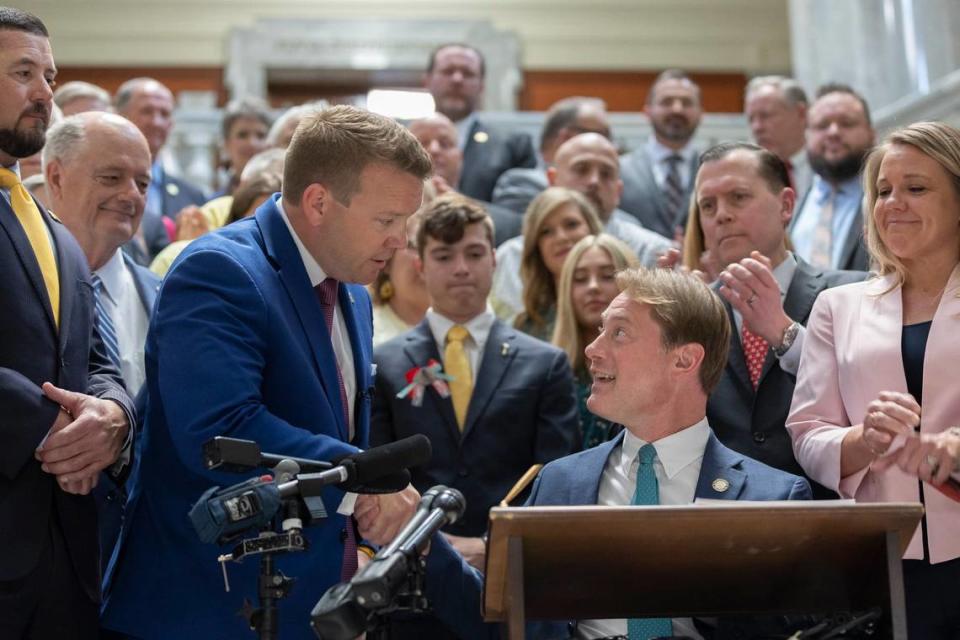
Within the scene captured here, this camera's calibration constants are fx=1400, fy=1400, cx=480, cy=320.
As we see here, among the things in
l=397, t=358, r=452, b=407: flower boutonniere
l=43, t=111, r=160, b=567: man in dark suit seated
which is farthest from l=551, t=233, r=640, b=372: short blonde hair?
l=43, t=111, r=160, b=567: man in dark suit seated

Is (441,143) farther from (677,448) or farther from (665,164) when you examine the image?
(677,448)

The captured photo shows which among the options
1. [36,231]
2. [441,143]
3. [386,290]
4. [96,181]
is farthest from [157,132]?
[36,231]

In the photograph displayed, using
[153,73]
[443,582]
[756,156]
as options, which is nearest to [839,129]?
[756,156]

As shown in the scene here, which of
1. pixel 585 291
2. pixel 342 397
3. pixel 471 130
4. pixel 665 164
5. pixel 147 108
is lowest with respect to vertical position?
pixel 342 397

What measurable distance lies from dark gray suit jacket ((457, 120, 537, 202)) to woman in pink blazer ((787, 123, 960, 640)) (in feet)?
12.8

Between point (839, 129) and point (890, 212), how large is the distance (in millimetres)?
3103

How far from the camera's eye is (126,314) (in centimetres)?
458

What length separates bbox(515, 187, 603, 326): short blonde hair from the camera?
231 inches

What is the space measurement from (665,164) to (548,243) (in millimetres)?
2230

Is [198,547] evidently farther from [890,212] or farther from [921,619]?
[890,212]

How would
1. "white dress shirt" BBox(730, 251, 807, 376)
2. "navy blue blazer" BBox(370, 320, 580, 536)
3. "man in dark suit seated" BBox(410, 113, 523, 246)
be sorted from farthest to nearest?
"man in dark suit seated" BBox(410, 113, 523, 246) → "navy blue blazer" BBox(370, 320, 580, 536) → "white dress shirt" BBox(730, 251, 807, 376)

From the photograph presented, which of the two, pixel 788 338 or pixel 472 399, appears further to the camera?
pixel 472 399

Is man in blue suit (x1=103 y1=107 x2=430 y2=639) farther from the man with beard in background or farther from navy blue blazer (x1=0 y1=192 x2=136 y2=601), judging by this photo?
the man with beard in background

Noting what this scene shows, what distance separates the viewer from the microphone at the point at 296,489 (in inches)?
102
